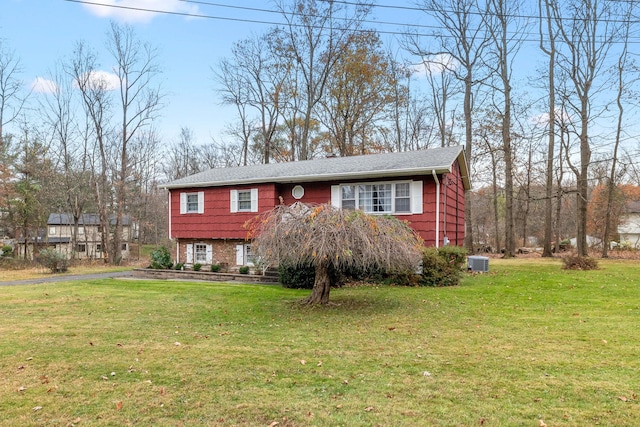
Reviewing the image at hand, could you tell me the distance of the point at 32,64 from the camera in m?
22.1

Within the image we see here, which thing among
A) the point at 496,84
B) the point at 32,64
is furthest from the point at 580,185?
the point at 32,64

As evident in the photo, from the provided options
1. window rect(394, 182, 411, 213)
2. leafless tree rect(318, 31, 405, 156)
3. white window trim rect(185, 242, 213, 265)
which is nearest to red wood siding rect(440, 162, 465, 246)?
window rect(394, 182, 411, 213)

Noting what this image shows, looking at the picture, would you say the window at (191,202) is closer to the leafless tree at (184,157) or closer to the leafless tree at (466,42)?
the leafless tree at (466,42)

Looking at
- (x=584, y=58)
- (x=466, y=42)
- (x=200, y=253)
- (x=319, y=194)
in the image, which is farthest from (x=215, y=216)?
(x=584, y=58)

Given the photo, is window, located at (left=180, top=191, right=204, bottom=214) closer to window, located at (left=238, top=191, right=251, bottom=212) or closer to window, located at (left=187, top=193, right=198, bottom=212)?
window, located at (left=187, top=193, right=198, bottom=212)

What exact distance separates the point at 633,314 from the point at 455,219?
8.63m

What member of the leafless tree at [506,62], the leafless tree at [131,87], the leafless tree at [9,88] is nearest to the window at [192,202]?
the leafless tree at [131,87]

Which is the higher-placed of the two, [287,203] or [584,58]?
[584,58]

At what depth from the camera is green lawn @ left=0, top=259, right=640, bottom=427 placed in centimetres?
328

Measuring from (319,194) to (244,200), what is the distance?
3053 mm

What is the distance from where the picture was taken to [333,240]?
685 centimetres

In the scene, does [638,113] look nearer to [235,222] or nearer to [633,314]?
[633,314]

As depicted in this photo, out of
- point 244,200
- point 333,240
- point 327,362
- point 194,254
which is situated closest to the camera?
point 327,362

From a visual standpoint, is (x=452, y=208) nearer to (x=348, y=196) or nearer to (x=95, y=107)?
(x=348, y=196)
